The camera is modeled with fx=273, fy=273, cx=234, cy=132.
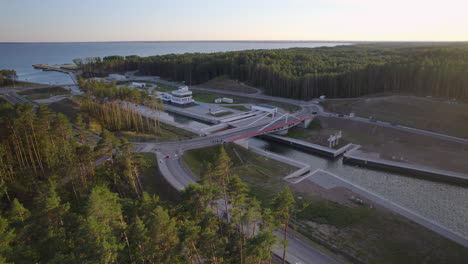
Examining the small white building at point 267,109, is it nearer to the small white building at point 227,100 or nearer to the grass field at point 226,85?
the small white building at point 227,100

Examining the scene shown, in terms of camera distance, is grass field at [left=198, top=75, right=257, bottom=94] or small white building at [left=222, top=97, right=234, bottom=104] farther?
grass field at [left=198, top=75, right=257, bottom=94]

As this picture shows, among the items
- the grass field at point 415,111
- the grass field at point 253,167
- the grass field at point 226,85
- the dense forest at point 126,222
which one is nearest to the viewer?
the dense forest at point 126,222

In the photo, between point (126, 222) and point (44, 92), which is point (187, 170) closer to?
point (126, 222)

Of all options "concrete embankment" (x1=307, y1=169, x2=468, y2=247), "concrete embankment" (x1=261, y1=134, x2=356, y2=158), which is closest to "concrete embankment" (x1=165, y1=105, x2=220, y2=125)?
"concrete embankment" (x1=261, y1=134, x2=356, y2=158)

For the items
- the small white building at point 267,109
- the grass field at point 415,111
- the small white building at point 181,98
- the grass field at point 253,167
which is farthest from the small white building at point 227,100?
the grass field at point 253,167

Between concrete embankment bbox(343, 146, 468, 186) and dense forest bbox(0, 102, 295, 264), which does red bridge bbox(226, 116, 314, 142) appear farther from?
dense forest bbox(0, 102, 295, 264)

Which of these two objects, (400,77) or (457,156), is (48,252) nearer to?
(457,156)
